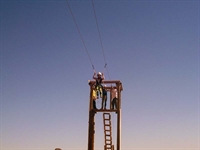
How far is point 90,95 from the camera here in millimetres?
13930

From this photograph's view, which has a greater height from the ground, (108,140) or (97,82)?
(97,82)

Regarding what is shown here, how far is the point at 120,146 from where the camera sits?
44.0 feet

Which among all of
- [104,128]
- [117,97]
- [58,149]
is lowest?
[58,149]

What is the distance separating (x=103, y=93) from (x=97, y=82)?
2.28ft

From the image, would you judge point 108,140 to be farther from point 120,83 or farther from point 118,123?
point 120,83

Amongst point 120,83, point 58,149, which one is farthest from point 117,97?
point 58,149

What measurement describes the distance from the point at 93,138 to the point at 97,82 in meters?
2.70

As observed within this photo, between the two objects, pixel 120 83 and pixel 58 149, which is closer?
pixel 58 149

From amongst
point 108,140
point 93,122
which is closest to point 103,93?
point 93,122

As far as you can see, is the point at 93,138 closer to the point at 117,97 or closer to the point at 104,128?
the point at 104,128

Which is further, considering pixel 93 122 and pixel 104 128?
pixel 104 128

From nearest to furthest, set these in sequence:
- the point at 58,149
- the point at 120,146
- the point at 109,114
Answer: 1. the point at 58,149
2. the point at 120,146
3. the point at 109,114

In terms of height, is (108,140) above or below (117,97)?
below

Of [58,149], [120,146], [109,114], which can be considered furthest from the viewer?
[109,114]
